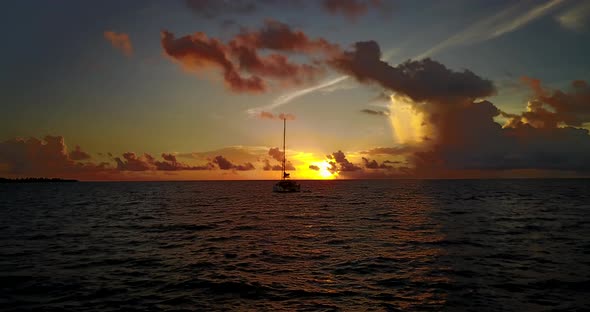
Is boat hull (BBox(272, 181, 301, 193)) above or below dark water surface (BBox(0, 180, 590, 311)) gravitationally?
above

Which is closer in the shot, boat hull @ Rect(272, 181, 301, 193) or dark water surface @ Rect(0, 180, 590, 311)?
dark water surface @ Rect(0, 180, 590, 311)

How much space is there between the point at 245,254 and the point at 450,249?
15.8 meters

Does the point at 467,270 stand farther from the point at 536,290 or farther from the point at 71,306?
the point at 71,306

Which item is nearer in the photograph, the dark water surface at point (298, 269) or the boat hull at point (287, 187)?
the dark water surface at point (298, 269)

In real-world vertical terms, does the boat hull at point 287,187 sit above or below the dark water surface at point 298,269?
above

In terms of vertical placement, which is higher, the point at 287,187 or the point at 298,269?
the point at 287,187

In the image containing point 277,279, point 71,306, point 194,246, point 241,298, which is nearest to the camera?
point 71,306

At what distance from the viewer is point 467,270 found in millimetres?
22469

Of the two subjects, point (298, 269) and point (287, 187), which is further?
point (287, 187)

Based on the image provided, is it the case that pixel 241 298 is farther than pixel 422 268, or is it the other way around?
pixel 422 268

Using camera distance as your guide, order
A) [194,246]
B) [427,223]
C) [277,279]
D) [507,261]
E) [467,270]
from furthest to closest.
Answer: [427,223] < [194,246] < [507,261] < [467,270] < [277,279]

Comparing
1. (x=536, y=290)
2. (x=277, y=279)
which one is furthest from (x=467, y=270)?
(x=277, y=279)

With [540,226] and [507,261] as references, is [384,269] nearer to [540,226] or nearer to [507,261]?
[507,261]

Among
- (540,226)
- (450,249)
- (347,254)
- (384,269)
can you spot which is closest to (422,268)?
(384,269)
